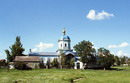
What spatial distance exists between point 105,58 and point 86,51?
345 inches

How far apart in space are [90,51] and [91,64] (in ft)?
30.6

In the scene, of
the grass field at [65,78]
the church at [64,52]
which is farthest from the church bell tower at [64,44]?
the grass field at [65,78]

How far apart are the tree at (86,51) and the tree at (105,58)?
2.85 meters

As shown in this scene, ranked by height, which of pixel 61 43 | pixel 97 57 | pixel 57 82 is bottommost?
pixel 57 82

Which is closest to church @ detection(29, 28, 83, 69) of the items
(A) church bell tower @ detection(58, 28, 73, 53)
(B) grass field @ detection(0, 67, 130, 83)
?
(A) church bell tower @ detection(58, 28, 73, 53)

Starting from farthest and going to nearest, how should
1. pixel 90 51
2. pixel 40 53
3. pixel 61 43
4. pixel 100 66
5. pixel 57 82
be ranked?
pixel 40 53
pixel 61 43
pixel 100 66
pixel 90 51
pixel 57 82

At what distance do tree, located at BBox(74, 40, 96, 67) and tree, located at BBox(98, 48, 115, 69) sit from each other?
9.36 ft

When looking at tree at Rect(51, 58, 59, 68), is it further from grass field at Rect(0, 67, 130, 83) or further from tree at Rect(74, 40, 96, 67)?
grass field at Rect(0, 67, 130, 83)

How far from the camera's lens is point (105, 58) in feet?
332

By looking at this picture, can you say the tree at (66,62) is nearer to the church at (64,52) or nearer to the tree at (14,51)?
the church at (64,52)

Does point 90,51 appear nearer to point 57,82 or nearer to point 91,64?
point 91,64

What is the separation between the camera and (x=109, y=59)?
329 feet

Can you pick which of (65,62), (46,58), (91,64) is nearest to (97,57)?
(91,64)

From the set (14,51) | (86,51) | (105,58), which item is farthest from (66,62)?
(14,51)
